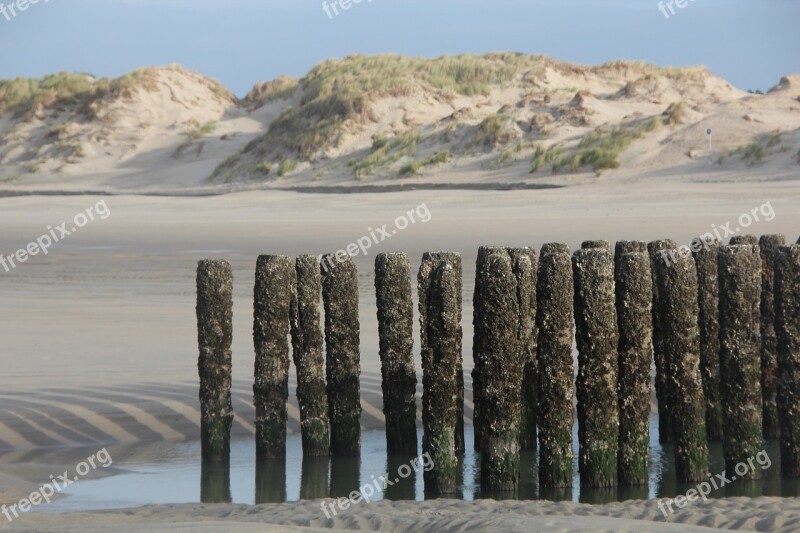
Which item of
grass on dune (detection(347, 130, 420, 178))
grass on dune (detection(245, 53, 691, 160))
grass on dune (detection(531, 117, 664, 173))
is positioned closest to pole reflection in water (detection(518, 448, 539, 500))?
grass on dune (detection(531, 117, 664, 173))

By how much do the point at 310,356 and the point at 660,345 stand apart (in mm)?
2211

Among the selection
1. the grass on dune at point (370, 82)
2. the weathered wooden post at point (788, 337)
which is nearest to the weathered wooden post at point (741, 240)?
the weathered wooden post at point (788, 337)

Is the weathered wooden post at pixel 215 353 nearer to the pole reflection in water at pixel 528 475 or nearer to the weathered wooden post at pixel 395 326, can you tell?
the weathered wooden post at pixel 395 326

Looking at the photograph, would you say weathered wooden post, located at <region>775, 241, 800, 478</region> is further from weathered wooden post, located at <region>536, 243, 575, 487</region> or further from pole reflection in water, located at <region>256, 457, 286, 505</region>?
pole reflection in water, located at <region>256, 457, 286, 505</region>

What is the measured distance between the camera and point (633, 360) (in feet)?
23.2

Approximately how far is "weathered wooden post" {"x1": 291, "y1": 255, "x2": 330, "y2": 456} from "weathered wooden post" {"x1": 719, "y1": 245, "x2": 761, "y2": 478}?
246 cm

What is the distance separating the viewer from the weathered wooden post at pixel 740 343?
23.6ft

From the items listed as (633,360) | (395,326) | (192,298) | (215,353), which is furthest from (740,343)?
(192,298)

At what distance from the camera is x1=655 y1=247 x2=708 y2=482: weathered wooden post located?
723 centimetres

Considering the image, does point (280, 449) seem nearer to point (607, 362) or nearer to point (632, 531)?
point (607, 362)

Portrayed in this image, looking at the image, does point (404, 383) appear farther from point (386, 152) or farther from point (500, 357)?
point (386, 152)

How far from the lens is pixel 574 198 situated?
28.8m

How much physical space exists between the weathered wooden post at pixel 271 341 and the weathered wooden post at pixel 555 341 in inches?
67.6

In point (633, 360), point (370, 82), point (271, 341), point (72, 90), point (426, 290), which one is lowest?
point (633, 360)
